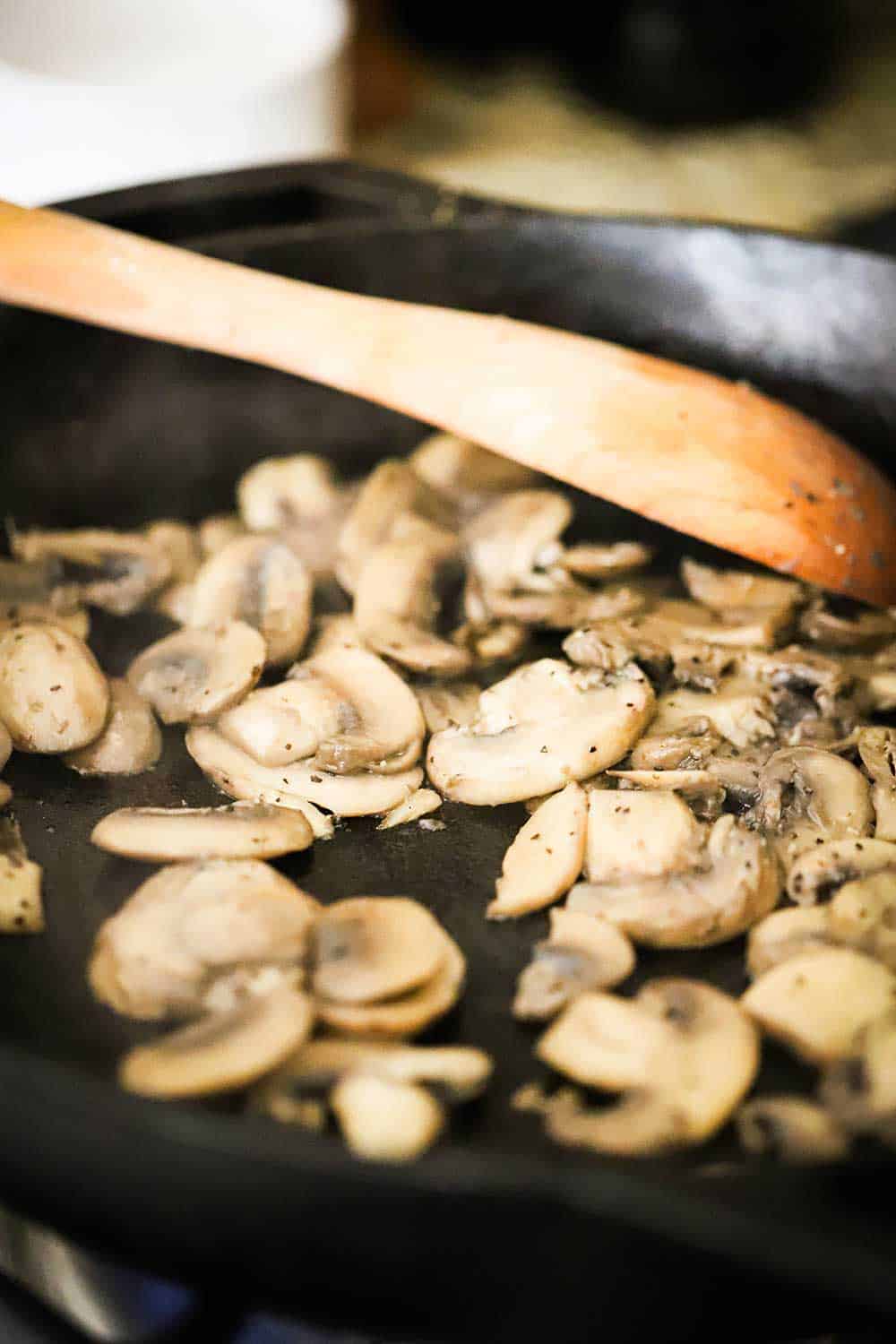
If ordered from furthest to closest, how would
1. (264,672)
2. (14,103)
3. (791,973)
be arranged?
1. (14,103)
2. (264,672)
3. (791,973)

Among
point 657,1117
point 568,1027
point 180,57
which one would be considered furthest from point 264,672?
point 180,57

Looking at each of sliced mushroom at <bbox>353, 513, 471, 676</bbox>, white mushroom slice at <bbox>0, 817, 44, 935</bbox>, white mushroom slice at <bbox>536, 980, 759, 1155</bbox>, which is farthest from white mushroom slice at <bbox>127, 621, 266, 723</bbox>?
white mushroom slice at <bbox>536, 980, 759, 1155</bbox>

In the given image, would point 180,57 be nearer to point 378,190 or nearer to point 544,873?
point 378,190

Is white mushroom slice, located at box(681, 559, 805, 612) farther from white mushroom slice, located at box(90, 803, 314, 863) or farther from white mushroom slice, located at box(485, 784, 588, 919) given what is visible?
white mushroom slice, located at box(90, 803, 314, 863)

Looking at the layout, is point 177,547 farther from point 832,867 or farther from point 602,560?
point 832,867

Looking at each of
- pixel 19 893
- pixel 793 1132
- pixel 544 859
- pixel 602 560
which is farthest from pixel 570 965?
pixel 602 560

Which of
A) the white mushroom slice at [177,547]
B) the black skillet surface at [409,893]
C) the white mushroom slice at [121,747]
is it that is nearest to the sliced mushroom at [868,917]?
the black skillet surface at [409,893]
